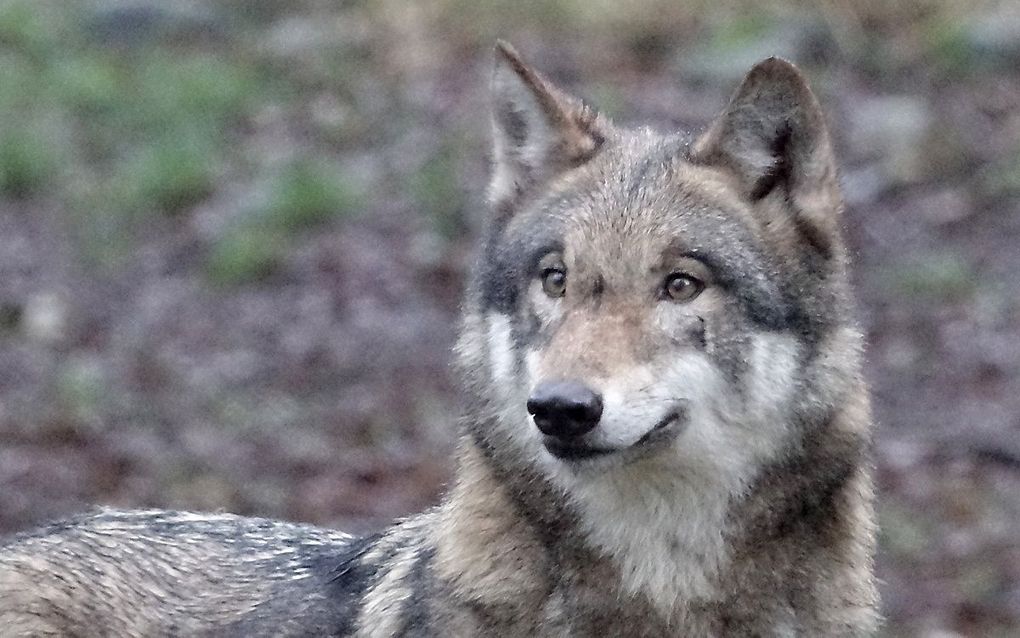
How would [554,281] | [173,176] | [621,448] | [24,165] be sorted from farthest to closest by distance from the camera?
[24,165] < [173,176] < [554,281] < [621,448]

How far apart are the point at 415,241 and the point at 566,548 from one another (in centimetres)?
728

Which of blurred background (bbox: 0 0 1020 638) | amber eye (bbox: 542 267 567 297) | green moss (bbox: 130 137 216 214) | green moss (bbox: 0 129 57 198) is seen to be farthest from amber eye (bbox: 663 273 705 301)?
green moss (bbox: 0 129 57 198)

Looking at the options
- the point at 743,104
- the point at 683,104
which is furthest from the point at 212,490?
the point at 683,104

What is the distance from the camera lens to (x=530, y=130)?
15.1 ft

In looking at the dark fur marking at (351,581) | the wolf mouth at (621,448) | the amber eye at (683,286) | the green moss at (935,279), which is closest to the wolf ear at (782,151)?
the amber eye at (683,286)

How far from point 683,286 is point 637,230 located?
0.61 ft

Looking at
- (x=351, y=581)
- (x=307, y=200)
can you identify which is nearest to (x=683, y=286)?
(x=351, y=581)

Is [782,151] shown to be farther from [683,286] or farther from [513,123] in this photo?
[513,123]

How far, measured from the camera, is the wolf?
13.1 feet

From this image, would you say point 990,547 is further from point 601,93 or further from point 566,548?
point 601,93

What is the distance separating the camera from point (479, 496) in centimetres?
430

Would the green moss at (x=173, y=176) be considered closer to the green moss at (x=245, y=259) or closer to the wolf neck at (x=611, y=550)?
the green moss at (x=245, y=259)

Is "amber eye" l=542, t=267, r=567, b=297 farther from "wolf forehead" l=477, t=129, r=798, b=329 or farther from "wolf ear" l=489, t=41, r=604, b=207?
"wolf ear" l=489, t=41, r=604, b=207

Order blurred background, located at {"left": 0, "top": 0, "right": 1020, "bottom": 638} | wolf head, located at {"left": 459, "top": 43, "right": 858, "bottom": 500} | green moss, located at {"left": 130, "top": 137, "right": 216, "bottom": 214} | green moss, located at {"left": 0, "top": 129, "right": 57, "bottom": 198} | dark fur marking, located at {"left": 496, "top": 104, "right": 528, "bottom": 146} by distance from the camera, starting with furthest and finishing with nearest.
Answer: green moss, located at {"left": 0, "top": 129, "right": 57, "bottom": 198} → green moss, located at {"left": 130, "top": 137, "right": 216, "bottom": 214} → blurred background, located at {"left": 0, "top": 0, "right": 1020, "bottom": 638} → dark fur marking, located at {"left": 496, "top": 104, "right": 528, "bottom": 146} → wolf head, located at {"left": 459, "top": 43, "right": 858, "bottom": 500}
